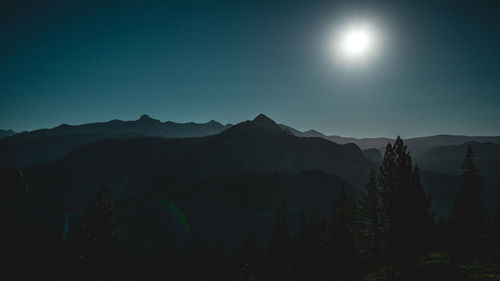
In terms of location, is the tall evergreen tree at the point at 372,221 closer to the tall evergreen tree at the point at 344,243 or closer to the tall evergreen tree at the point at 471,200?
the tall evergreen tree at the point at 344,243

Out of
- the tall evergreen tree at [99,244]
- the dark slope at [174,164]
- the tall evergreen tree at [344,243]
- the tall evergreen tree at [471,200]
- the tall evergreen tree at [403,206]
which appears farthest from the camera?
the dark slope at [174,164]

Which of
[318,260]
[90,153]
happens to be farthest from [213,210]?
[90,153]

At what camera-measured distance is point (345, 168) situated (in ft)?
459

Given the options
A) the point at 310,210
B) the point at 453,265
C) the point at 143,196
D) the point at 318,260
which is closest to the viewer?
the point at 453,265

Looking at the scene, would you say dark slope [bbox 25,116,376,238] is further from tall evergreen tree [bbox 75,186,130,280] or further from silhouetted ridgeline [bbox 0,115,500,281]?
tall evergreen tree [bbox 75,186,130,280]

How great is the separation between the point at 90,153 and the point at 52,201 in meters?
61.7

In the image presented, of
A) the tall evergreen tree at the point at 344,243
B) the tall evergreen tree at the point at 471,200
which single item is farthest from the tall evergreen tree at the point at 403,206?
the tall evergreen tree at the point at 471,200

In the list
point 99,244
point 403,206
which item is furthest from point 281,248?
point 99,244

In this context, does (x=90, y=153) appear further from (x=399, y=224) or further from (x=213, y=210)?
(x=399, y=224)

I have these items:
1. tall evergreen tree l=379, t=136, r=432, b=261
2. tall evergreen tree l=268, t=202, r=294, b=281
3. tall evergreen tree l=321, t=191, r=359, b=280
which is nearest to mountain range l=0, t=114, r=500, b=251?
tall evergreen tree l=321, t=191, r=359, b=280

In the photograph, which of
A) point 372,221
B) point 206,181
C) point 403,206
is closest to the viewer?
point 403,206

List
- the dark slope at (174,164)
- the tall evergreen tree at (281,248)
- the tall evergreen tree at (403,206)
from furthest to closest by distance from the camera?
the dark slope at (174,164) < the tall evergreen tree at (281,248) < the tall evergreen tree at (403,206)

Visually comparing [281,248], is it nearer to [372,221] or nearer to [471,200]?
[372,221]

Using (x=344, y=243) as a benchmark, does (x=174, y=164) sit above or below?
above
